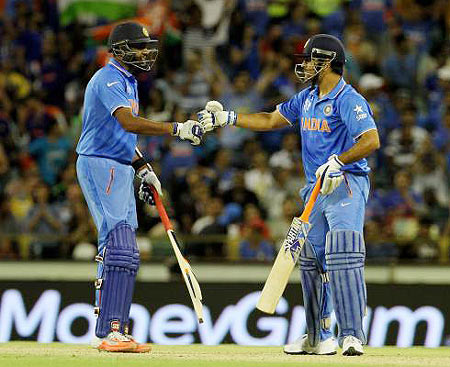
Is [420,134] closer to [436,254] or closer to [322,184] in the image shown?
[436,254]

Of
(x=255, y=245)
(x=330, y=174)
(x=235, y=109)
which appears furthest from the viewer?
(x=235, y=109)

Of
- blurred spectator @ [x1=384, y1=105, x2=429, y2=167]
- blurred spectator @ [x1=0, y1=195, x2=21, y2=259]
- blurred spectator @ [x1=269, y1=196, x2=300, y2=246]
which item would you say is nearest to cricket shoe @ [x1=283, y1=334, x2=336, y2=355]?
blurred spectator @ [x1=269, y1=196, x2=300, y2=246]

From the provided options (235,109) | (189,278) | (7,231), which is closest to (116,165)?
(189,278)

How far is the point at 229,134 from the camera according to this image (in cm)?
1493

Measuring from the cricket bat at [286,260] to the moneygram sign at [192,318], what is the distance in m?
3.19

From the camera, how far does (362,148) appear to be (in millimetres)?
8203

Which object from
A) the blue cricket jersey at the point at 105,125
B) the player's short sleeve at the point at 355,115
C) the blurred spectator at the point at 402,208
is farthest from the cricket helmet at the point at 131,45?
the blurred spectator at the point at 402,208

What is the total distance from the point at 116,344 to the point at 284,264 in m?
1.31

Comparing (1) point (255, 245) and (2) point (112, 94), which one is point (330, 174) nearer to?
(2) point (112, 94)

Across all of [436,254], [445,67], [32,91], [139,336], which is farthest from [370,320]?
[32,91]

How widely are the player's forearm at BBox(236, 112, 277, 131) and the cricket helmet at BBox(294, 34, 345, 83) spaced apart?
1.92 feet

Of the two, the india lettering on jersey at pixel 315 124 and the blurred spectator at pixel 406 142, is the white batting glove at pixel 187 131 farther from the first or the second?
the blurred spectator at pixel 406 142

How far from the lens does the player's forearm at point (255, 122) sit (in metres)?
9.06

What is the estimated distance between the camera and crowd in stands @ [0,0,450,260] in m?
13.2
